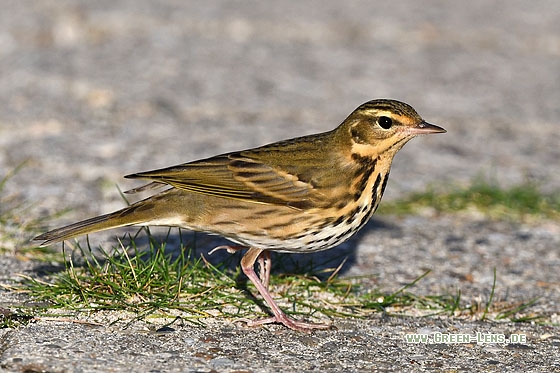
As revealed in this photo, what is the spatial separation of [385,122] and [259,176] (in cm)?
72

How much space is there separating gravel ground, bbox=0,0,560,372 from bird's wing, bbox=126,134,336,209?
27.3 inches

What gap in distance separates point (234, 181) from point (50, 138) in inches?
121

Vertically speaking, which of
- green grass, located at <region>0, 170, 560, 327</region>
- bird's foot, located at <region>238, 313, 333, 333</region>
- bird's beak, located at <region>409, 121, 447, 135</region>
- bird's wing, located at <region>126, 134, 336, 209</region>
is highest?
bird's beak, located at <region>409, 121, 447, 135</region>

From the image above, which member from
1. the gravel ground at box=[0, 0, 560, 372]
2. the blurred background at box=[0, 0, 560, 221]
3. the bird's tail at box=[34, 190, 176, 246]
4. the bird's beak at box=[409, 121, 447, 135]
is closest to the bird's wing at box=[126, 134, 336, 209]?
the bird's tail at box=[34, 190, 176, 246]

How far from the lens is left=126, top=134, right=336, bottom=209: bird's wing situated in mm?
4773

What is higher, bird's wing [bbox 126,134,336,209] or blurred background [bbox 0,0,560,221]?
blurred background [bbox 0,0,560,221]

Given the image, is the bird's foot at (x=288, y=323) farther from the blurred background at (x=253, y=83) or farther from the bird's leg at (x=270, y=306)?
the blurred background at (x=253, y=83)

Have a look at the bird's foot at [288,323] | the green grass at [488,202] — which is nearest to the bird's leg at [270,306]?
the bird's foot at [288,323]

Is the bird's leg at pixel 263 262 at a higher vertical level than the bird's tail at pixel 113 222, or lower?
lower

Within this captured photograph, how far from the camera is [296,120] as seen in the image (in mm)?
8242

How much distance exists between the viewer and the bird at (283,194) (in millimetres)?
4691

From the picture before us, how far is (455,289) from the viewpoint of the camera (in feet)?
17.3

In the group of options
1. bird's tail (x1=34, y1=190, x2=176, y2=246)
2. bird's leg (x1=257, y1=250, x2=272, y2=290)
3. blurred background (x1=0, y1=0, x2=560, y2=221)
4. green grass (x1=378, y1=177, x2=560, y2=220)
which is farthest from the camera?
blurred background (x1=0, y1=0, x2=560, y2=221)

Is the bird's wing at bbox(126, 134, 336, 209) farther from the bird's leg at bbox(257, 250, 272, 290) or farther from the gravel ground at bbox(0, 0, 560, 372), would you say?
the gravel ground at bbox(0, 0, 560, 372)
